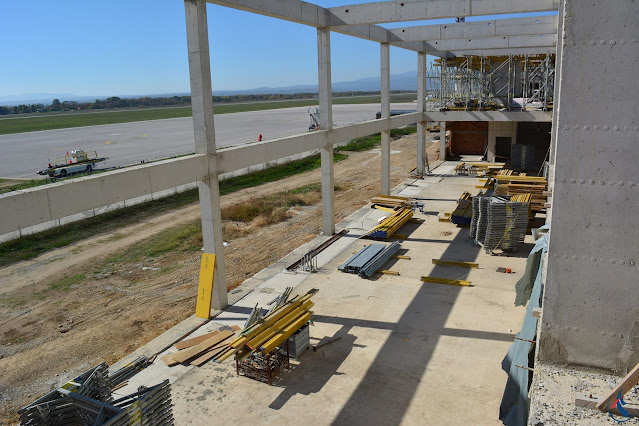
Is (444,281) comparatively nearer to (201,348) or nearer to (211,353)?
(211,353)

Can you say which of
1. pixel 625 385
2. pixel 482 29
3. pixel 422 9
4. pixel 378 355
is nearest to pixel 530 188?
pixel 482 29

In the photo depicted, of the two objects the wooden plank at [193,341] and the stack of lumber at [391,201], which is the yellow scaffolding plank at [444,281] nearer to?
the wooden plank at [193,341]

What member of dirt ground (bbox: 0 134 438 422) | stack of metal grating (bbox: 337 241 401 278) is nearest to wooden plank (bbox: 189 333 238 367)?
dirt ground (bbox: 0 134 438 422)

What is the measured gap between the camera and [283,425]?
337 inches

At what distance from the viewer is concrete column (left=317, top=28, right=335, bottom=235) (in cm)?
1794

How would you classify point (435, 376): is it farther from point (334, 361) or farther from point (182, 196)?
point (182, 196)

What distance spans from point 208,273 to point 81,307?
4.86 metres

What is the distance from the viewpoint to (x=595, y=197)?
5.61 meters

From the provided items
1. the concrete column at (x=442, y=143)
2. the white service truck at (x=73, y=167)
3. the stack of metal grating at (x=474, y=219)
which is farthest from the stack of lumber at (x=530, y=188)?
the white service truck at (x=73, y=167)

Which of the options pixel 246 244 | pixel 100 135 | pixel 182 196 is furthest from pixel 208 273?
pixel 100 135

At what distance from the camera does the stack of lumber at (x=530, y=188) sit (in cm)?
2053

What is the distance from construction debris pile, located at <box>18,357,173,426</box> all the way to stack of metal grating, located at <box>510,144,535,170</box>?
2965 cm

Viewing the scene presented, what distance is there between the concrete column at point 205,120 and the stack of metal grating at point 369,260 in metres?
4.23

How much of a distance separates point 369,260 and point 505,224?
5.00m
